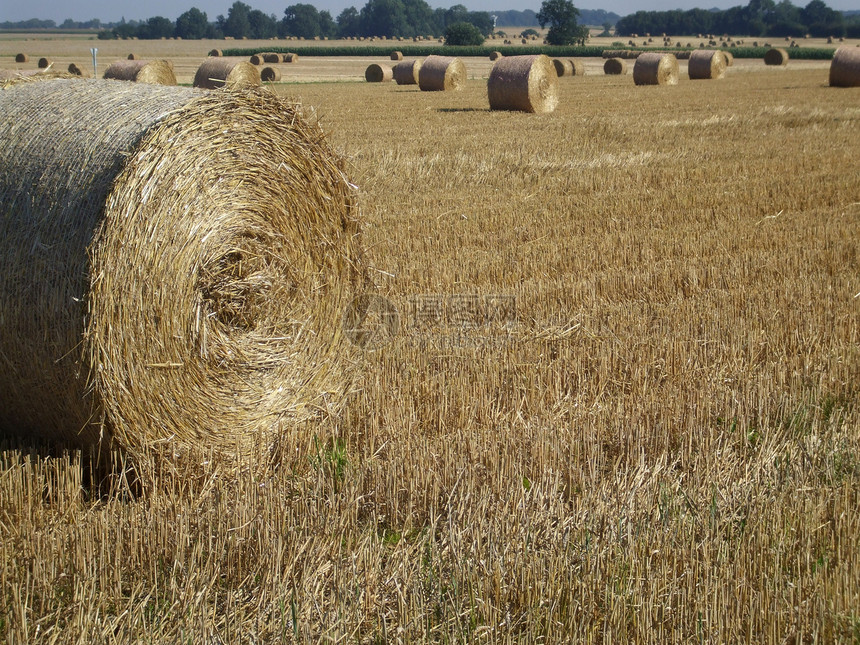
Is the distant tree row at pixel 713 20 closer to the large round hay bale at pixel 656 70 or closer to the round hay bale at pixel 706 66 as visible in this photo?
the round hay bale at pixel 706 66

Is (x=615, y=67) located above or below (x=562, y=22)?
below

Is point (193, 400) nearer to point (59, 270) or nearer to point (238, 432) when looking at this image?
point (238, 432)

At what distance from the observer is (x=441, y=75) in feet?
→ 96.5

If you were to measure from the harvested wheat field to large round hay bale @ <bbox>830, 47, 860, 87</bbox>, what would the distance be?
23.2 m

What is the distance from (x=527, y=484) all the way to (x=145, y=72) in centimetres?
1905

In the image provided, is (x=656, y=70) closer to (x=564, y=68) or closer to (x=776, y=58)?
(x=564, y=68)

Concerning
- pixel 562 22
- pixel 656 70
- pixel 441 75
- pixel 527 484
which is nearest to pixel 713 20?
pixel 562 22

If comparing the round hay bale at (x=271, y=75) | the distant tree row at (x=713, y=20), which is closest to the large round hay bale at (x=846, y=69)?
the round hay bale at (x=271, y=75)

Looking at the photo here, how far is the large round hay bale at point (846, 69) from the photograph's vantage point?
93.9 ft

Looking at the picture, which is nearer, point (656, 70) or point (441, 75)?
point (441, 75)

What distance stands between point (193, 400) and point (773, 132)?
48.9ft

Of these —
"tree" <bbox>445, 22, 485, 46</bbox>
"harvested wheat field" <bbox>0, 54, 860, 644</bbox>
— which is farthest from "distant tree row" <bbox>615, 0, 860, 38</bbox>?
"harvested wheat field" <bbox>0, 54, 860, 644</bbox>

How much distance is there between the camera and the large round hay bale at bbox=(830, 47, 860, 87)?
28.6 metres

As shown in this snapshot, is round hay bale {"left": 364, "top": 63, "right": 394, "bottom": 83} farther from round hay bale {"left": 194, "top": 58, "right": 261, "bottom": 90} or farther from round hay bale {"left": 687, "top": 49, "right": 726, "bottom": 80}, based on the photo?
round hay bale {"left": 194, "top": 58, "right": 261, "bottom": 90}
